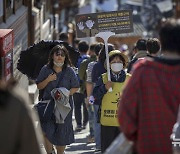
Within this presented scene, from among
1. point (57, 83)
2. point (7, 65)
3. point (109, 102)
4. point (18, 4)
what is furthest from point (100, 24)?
point (18, 4)

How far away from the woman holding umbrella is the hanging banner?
1.94m

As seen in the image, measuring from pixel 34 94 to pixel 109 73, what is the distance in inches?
351

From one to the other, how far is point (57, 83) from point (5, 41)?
2.41 meters

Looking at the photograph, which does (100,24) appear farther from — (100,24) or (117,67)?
(117,67)

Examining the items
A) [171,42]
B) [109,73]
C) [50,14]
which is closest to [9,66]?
[109,73]

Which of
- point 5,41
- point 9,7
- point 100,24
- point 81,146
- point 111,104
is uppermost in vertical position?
point 9,7

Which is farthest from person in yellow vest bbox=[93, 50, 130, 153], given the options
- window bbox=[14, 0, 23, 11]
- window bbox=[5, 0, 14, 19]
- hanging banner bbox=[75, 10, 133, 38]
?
window bbox=[14, 0, 23, 11]

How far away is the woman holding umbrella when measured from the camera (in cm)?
1099

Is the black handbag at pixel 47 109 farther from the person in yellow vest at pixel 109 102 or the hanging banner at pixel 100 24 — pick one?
the hanging banner at pixel 100 24

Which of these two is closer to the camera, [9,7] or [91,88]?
[91,88]

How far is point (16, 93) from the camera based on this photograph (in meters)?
5.30

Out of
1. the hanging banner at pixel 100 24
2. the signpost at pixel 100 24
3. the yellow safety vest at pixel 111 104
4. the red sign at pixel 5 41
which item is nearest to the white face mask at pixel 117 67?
the yellow safety vest at pixel 111 104

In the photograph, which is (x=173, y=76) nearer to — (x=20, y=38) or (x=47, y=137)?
(x=47, y=137)

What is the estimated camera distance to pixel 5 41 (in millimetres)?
8680
